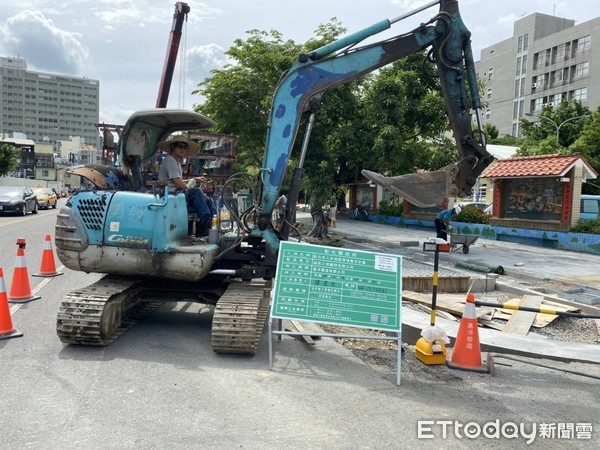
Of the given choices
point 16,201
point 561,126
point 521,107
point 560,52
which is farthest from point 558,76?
point 16,201

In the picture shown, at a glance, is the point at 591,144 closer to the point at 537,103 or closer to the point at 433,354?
the point at 433,354

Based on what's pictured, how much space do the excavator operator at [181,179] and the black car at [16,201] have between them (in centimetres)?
1947

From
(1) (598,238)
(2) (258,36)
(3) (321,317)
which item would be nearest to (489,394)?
(3) (321,317)

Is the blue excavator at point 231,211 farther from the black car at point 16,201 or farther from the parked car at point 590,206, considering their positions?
the black car at point 16,201

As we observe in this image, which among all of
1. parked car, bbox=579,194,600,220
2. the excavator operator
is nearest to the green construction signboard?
the excavator operator

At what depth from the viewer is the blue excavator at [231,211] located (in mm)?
5652

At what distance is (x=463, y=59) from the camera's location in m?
6.51

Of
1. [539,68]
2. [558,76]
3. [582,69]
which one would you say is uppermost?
[539,68]

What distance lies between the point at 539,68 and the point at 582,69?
25.9ft

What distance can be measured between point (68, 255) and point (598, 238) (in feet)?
52.2

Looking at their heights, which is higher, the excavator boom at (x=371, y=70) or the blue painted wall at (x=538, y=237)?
the excavator boom at (x=371, y=70)

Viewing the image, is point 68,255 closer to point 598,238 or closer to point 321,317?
Answer: point 321,317

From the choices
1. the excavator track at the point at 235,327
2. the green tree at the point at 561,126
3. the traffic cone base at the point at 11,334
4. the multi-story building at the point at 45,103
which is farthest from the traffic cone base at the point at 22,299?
the multi-story building at the point at 45,103

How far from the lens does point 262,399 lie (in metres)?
4.24
